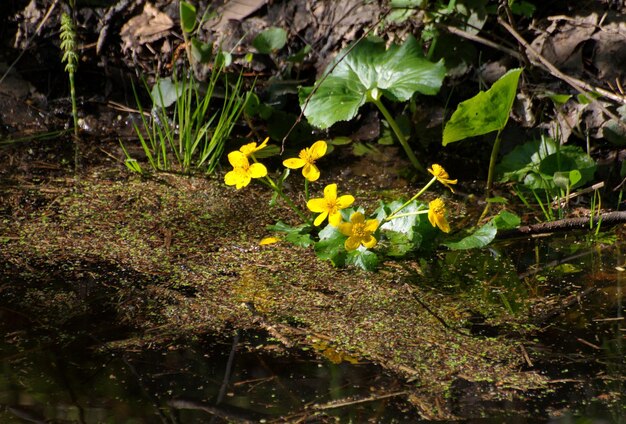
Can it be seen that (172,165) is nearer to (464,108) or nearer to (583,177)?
(464,108)

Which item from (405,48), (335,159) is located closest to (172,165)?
(335,159)

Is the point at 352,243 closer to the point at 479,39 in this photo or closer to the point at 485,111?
the point at 485,111

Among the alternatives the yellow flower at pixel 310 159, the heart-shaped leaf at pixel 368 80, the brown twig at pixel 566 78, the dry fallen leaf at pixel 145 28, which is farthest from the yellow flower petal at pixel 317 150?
the dry fallen leaf at pixel 145 28

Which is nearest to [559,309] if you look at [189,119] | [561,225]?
[561,225]

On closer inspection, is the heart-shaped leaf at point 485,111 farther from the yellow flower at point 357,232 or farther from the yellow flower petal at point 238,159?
the yellow flower petal at point 238,159

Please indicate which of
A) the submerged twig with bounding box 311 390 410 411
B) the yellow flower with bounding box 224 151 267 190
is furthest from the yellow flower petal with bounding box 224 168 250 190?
the submerged twig with bounding box 311 390 410 411

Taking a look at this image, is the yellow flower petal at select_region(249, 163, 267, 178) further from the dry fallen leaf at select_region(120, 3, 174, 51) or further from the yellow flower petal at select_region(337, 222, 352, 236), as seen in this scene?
the dry fallen leaf at select_region(120, 3, 174, 51)

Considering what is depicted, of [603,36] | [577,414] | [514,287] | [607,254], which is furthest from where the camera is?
[603,36]
